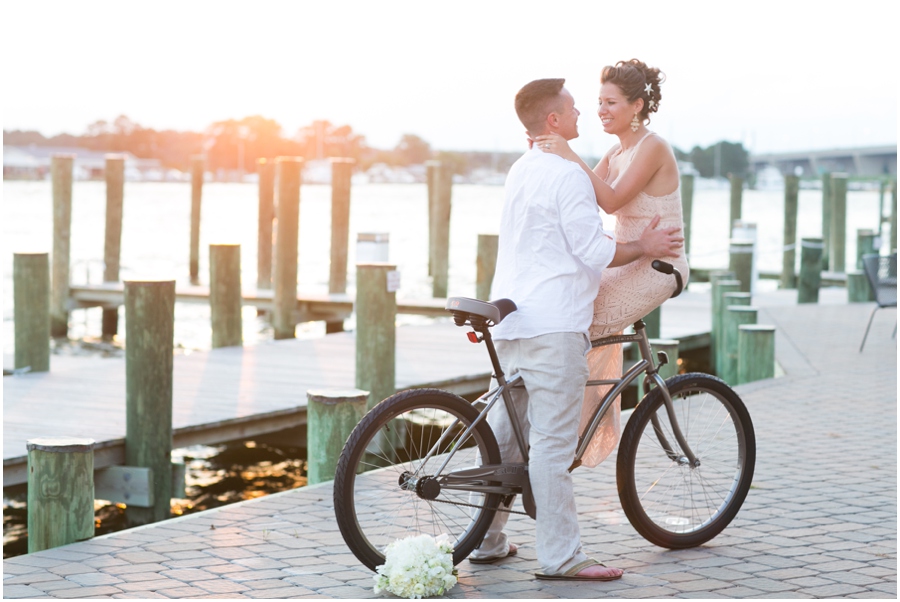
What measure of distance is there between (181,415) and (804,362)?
16.9 feet

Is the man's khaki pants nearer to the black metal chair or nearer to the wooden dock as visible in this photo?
the wooden dock

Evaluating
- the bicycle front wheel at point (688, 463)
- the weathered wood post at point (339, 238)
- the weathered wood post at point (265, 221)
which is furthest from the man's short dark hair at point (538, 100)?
the weathered wood post at point (265, 221)

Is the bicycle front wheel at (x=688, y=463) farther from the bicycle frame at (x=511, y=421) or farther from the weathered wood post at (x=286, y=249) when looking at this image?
the weathered wood post at (x=286, y=249)

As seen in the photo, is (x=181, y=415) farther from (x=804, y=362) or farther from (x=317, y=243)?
(x=317, y=243)

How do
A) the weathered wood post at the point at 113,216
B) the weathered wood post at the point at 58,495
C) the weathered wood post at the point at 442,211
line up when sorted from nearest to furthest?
1. the weathered wood post at the point at 58,495
2. the weathered wood post at the point at 113,216
3. the weathered wood post at the point at 442,211

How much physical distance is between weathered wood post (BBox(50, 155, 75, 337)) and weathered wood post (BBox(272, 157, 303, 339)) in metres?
3.71

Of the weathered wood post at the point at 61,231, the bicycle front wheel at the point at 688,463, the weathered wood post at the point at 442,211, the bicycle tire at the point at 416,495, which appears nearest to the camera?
the bicycle tire at the point at 416,495

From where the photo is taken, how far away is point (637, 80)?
4.23 metres

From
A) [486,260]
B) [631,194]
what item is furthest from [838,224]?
[631,194]

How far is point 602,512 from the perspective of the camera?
16.9 ft

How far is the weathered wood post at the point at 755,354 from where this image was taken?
29.7 feet

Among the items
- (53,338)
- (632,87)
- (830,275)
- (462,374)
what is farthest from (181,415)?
(830,275)

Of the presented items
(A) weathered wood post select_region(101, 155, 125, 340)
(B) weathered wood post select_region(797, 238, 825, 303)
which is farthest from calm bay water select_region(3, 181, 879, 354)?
(B) weathered wood post select_region(797, 238, 825, 303)

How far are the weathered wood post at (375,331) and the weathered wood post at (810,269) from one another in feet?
30.2
